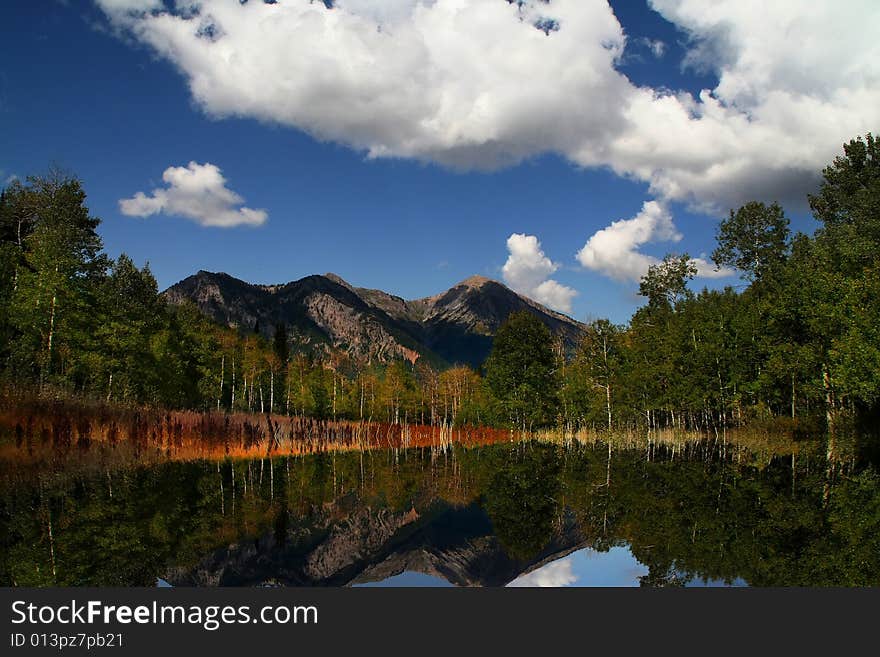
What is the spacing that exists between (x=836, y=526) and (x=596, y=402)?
5708cm

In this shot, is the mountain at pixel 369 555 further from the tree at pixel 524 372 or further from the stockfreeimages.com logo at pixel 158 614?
the tree at pixel 524 372

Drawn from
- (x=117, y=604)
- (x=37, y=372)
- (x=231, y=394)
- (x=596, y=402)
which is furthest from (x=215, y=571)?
(x=231, y=394)

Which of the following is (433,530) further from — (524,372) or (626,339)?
(626,339)

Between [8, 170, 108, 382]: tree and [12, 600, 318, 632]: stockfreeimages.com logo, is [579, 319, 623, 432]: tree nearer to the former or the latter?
[8, 170, 108, 382]: tree

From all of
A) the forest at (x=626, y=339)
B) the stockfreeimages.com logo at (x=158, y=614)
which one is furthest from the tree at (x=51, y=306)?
the stockfreeimages.com logo at (x=158, y=614)

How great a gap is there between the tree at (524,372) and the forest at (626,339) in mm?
172

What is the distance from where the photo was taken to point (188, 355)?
249 ft

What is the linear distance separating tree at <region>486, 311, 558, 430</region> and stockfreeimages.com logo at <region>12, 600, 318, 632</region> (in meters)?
64.8

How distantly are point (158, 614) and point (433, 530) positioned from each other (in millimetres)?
6200

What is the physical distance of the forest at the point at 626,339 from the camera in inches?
1543

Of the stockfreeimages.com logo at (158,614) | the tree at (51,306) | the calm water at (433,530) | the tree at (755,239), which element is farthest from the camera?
the tree at (755,239)

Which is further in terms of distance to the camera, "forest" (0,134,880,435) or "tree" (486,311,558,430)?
"tree" (486,311,558,430)

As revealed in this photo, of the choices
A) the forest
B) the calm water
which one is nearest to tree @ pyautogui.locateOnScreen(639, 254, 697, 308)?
the forest

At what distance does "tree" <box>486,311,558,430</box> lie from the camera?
2783 inches
